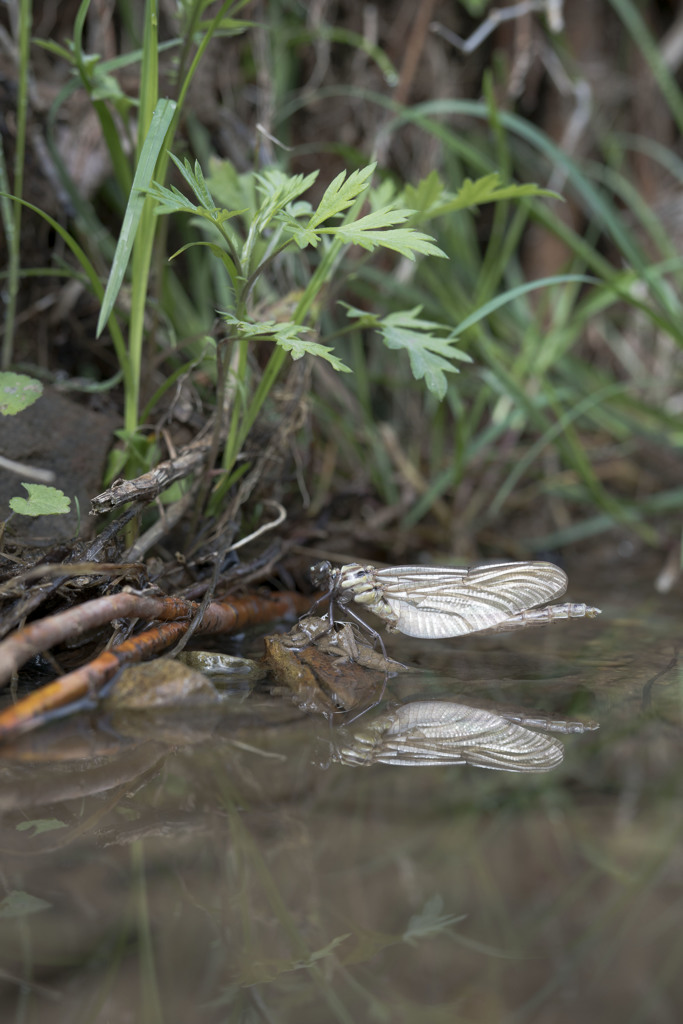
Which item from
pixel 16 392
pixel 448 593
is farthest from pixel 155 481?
pixel 448 593

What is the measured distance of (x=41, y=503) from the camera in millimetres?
1758

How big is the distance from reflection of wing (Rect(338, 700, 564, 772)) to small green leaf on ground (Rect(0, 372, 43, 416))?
121 cm

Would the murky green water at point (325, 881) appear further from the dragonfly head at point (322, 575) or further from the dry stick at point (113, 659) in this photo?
the dragonfly head at point (322, 575)

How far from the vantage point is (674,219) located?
4.32 metres

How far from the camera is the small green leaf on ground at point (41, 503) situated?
1728mm

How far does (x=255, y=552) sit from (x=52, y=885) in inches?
56.1

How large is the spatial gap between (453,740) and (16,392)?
1.41m

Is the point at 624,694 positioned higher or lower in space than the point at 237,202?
lower

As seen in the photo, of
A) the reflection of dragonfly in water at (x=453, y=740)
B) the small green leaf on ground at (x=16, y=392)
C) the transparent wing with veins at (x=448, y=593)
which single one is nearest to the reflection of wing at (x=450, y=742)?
the reflection of dragonfly in water at (x=453, y=740)

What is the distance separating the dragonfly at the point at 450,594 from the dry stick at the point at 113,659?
235 mm

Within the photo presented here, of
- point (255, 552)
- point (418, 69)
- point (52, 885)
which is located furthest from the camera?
point (418, 69)

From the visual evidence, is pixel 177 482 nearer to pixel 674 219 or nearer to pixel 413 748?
pixel 413 748

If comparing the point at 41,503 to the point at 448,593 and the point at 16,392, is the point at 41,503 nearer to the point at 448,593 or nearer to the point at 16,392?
the point at 16,392

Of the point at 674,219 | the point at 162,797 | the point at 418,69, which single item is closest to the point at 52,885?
the point at 162,797
